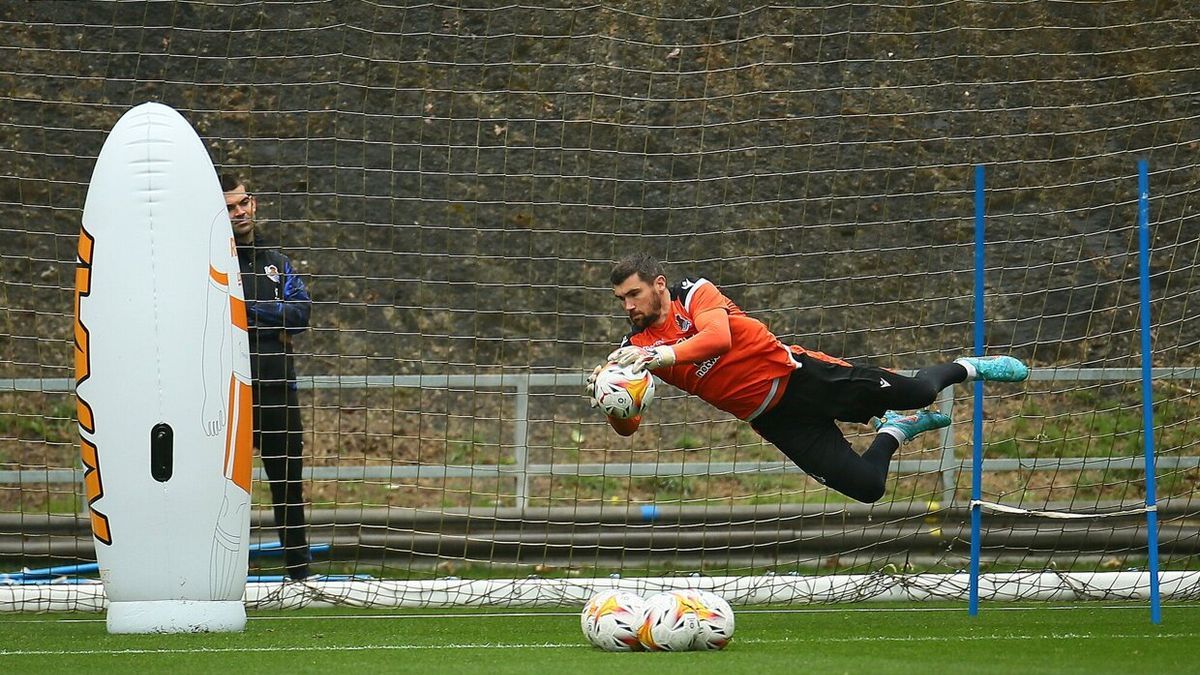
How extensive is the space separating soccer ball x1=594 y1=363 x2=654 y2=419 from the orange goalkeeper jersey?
0.61 m

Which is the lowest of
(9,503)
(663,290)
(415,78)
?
(9,503)

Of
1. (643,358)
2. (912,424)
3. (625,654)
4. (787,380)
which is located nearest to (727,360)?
(787,380)

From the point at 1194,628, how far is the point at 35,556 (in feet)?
19.7

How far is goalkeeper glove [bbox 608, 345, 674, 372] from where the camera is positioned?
18.9 ft

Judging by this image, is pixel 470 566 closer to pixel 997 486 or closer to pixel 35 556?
pixel 35 556

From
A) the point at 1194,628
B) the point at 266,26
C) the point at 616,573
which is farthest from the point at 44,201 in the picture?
the point at 1194,628

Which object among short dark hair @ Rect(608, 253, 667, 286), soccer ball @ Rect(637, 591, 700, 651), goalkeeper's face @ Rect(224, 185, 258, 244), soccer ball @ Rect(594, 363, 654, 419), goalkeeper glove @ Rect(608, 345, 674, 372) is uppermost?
goalkeeper's face @ Rect(224, 185, 258, 244)

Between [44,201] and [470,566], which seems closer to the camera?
[470,566]

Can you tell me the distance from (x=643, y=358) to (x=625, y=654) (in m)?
1.29

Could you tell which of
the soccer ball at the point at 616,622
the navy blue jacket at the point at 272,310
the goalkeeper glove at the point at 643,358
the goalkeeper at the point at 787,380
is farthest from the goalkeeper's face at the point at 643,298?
the navy blue jacket at the point at 272,310

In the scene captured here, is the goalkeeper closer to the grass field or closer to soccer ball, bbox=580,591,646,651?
the grass field

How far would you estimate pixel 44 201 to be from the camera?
11750 millimetres

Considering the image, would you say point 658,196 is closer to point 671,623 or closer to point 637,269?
point 637,269

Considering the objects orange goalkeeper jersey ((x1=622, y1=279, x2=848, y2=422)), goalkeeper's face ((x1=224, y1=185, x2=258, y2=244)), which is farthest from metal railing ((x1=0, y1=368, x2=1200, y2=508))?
orange goalkeeper jersey ((x1=622, y1=279, x2=848, y2=422))
